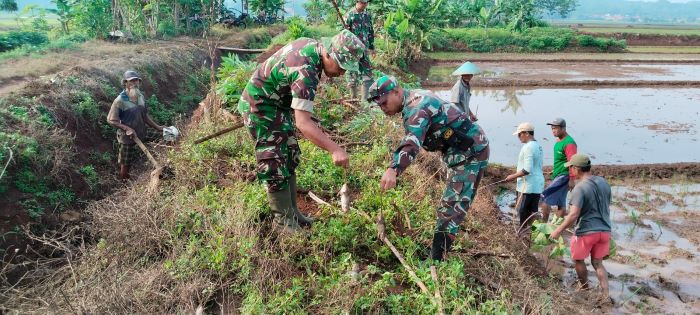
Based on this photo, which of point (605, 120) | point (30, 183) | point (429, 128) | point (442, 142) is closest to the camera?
point (429, 128)

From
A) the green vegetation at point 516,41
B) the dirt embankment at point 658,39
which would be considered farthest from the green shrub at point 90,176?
the dirt embankment at point 658,39

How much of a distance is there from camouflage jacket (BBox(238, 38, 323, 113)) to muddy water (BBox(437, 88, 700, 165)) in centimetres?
549

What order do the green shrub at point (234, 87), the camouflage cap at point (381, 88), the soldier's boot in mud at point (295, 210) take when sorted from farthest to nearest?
the green shrub at point (234, 87) → the soldier's boot in mud at point (295, 210) → the camouflage cap at point (381, 88)

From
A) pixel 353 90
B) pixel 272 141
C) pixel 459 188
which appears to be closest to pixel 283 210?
pixel 272 141

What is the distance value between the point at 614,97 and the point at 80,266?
1421cm

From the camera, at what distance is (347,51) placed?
3.18 meters

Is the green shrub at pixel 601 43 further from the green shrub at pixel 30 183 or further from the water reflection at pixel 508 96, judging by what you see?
the green shrub at pixel 30 183

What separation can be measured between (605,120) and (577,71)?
27.0ft

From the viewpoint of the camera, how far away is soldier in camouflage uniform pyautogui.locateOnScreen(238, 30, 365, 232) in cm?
323

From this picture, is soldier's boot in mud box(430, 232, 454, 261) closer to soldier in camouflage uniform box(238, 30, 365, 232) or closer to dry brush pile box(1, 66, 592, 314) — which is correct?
dry brush pile box(1, 66, 592, 314)

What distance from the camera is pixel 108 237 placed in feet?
12.6

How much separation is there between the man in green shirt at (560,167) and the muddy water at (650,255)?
0.69m

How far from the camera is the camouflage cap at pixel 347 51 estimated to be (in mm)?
3172

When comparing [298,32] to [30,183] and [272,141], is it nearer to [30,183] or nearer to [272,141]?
[30,183]
